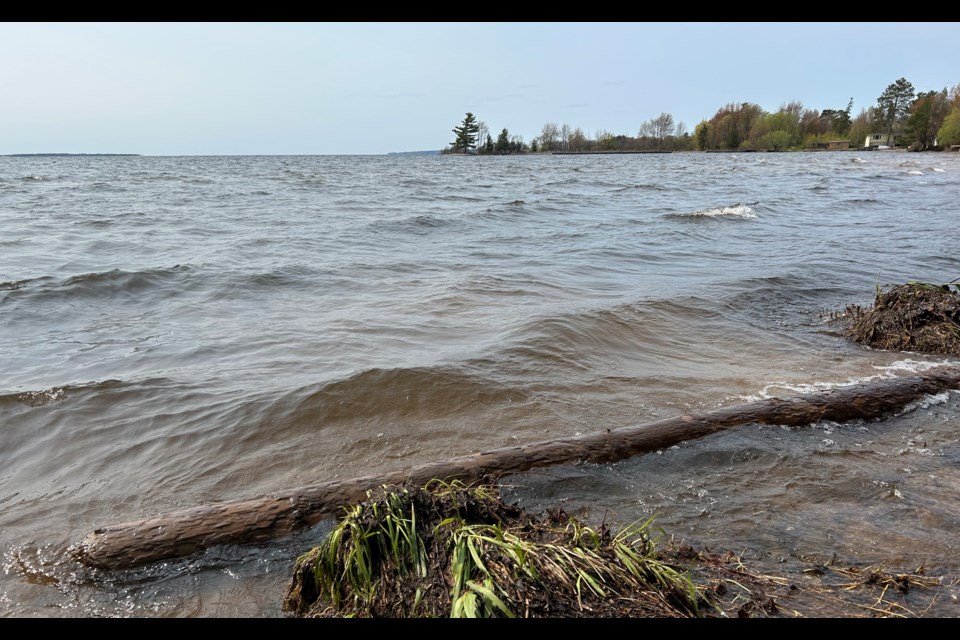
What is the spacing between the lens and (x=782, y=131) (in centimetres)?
10850

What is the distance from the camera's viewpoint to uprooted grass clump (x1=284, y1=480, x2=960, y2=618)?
220 centimetres

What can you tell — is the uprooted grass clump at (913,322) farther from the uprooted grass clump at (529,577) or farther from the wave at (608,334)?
the uprooted grass clump at (529,577)

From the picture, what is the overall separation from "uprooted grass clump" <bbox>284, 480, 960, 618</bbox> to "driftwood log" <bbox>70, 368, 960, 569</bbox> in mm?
487

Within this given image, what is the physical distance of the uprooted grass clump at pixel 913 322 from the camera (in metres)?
6.16

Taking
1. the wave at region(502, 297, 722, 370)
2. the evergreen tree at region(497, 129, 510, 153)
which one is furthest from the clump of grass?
the evergreen tree at region(497, 129, 510, 153)

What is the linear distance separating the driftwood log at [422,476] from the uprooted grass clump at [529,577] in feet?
1.60

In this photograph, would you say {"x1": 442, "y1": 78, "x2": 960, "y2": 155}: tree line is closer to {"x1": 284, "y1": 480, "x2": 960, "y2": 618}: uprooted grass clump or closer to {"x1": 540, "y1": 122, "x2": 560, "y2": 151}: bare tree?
{"x1": 540, "y1": 122, "x2": 560, "y2": 151}: bare tree

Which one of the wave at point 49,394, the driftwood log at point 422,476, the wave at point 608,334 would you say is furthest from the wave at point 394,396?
the wave at point 49,394

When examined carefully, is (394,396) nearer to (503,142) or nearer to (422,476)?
(422,476)

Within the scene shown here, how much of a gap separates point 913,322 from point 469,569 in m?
6.34

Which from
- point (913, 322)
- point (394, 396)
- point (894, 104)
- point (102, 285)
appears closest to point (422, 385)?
point (394, 396)

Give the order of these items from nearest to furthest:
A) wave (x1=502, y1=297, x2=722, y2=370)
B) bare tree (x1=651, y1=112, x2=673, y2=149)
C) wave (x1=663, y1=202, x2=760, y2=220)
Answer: wave (x1=502, y1=297, x2=722, y2=370) < wave (x1=663, y1=202, x2=760, y2=220) < bare tree (x1=651, y1=112, x2=673, y2=149)

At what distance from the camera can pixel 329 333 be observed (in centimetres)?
694
